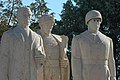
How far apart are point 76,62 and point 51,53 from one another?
1.33 m

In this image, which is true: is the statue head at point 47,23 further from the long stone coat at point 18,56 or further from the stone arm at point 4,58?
the stone arm at point 4,58

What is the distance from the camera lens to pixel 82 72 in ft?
34.1

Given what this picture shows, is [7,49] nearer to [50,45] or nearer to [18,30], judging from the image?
[18,30]

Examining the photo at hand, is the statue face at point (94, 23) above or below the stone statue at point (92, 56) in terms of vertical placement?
above

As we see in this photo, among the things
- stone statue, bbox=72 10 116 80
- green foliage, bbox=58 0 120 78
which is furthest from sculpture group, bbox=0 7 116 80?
green foliage, bbox=58 0 120 78

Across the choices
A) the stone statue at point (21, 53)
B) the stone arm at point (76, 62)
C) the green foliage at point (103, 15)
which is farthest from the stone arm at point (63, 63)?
the green foliage at point (103, 15)

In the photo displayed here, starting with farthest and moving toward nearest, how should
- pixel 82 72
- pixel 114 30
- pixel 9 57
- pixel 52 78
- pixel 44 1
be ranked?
pixel 44 1, pixel 114 30, pixel 52 78, pixel 82 72, pixel 9 57

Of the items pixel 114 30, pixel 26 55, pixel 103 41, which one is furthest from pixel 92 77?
pixel 114 30

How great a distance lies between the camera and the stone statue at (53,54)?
1152 centimetres

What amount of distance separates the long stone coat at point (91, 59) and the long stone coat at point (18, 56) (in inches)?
40.1

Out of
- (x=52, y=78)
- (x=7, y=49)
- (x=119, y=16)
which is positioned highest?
(x=119, y=16)

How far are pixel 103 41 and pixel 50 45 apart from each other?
170 centimetres

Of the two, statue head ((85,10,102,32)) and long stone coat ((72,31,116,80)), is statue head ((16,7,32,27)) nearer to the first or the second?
long stone coat ((72,31,116,80))

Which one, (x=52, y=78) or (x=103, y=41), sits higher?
(x=103, y=41)
